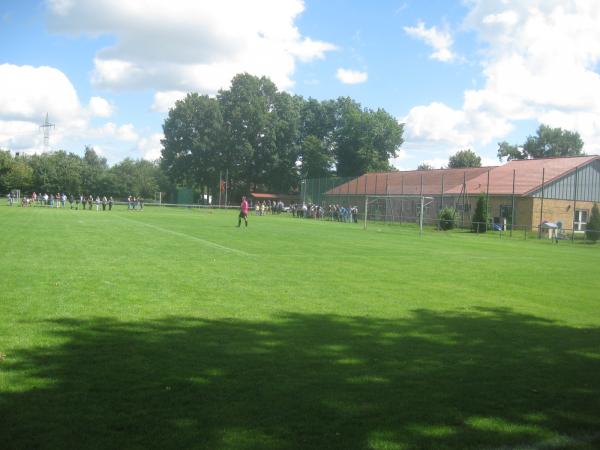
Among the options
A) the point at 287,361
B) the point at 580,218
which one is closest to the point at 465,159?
the point at 580,218

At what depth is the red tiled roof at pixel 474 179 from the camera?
142ft

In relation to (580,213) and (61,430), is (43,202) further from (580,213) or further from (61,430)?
(61,430)

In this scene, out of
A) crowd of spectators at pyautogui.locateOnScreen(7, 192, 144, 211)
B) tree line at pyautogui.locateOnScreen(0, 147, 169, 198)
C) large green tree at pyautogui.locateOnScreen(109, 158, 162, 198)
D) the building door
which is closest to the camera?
the building door

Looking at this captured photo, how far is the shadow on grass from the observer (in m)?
4.02

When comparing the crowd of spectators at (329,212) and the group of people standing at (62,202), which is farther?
the group of people standing at (62,202)

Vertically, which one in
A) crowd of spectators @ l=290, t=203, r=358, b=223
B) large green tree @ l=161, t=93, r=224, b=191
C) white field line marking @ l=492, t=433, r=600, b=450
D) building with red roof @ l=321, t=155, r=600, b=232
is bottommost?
white field line marking @ l=492, t=433, r=600, b=450

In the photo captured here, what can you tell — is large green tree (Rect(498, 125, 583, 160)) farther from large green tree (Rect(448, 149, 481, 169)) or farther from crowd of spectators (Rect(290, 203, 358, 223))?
crowd of spectators (Rect(290, 203, 358, 223))

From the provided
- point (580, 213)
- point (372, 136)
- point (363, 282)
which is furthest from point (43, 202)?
point (363, 282)

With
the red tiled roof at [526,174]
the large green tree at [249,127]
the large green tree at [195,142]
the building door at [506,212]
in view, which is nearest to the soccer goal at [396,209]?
the red tiled roof at [526,174]

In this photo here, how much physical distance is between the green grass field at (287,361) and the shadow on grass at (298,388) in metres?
0.02

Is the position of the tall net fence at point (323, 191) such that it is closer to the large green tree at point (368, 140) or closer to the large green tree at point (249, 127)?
the large green tree at point (368, 140)

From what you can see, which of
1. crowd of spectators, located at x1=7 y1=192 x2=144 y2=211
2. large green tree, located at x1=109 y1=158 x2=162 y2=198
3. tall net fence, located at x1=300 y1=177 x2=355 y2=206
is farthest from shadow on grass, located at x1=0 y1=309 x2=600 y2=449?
large green tree, located at x1=109 y1=158 x2=162 y2=198

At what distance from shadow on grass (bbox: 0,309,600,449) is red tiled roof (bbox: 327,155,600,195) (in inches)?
1500

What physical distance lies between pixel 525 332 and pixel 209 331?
14.3ft
